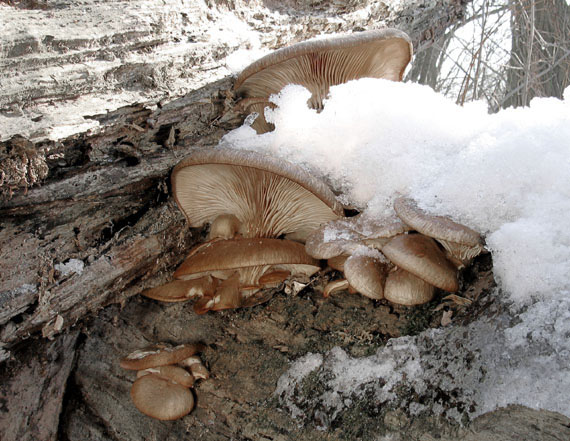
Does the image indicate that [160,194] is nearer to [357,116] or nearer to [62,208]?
[62,208]

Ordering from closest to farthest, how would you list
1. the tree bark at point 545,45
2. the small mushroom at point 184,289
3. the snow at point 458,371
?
the snow at point 458,371 → the small mushroom at point 184,289 → the tree bark at point 545,45

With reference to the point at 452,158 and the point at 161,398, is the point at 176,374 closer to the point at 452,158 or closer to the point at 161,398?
the point at 161,398

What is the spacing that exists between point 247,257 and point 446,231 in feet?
2.80

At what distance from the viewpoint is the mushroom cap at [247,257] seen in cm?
203

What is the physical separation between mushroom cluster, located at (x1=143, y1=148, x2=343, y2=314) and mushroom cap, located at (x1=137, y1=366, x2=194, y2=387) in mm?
284

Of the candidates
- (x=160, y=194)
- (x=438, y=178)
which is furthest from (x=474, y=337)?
(x=160, y=194)

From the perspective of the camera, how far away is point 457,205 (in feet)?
5.87

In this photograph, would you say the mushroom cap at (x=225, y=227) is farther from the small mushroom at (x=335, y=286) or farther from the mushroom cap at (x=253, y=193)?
the small mushroom at (x=335, y=286)

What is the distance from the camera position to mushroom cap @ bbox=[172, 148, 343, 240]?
1.93 metres

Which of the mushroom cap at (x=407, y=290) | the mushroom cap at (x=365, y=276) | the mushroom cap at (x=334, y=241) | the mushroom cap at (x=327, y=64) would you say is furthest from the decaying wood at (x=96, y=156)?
the mushroom cap at (x=407, y=290)

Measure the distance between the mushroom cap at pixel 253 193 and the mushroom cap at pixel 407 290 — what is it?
1.36 ft

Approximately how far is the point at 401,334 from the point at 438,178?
0.68 metres

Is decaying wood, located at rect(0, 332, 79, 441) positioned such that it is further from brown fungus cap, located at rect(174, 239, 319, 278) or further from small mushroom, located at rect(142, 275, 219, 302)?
brown fungus cap, located at rect(174, 239, 319, 278)

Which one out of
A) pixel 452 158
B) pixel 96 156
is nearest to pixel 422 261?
pixel 452 158
